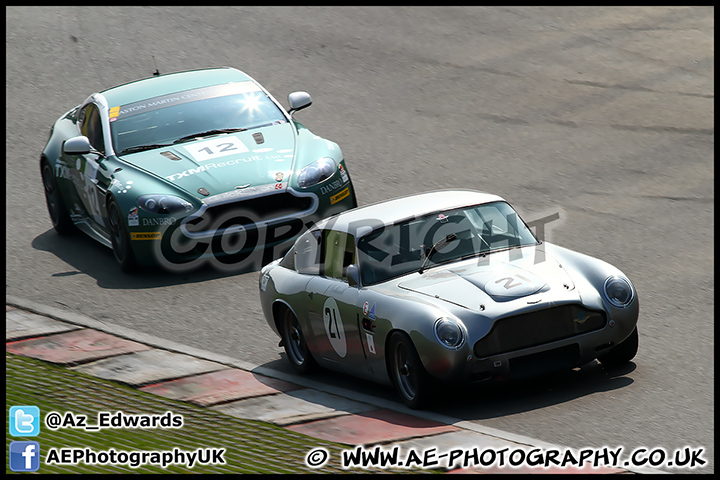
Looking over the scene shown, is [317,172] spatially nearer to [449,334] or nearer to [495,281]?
[495,281]

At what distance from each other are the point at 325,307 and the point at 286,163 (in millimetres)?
3206

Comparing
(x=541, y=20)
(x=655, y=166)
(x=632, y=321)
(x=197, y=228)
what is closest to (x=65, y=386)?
(x=197, y=228)

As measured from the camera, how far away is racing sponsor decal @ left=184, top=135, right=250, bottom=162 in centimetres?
1091

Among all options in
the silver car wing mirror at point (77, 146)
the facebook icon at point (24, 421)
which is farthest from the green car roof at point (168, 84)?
the facebook icon at point (24, 421)

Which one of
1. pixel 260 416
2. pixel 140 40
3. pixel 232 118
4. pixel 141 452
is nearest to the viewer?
pixel 141 452

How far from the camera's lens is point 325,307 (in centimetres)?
790

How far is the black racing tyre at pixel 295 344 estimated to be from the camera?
27.1 ft

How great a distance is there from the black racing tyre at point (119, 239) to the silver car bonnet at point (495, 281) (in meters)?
4.07

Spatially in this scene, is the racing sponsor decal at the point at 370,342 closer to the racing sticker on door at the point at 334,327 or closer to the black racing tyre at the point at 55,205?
the racing sticker on door at the point at 334,327

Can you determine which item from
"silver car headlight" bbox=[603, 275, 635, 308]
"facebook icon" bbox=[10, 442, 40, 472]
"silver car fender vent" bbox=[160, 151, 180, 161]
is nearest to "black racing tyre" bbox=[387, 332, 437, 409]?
"silver car headlight" bbox=[603, 275, 635, 308]

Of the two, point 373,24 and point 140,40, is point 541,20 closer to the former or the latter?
point 373,24

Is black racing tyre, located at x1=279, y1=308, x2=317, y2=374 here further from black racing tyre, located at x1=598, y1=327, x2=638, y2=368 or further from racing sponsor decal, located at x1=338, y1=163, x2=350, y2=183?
racing sponsor decal, located at x1=338, y1=163, x2=350, y2=183

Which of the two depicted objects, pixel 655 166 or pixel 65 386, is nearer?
pixel 65 386

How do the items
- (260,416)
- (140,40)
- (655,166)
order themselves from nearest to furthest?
1. (260,416)
2. (655,166)
3. (140,40)
